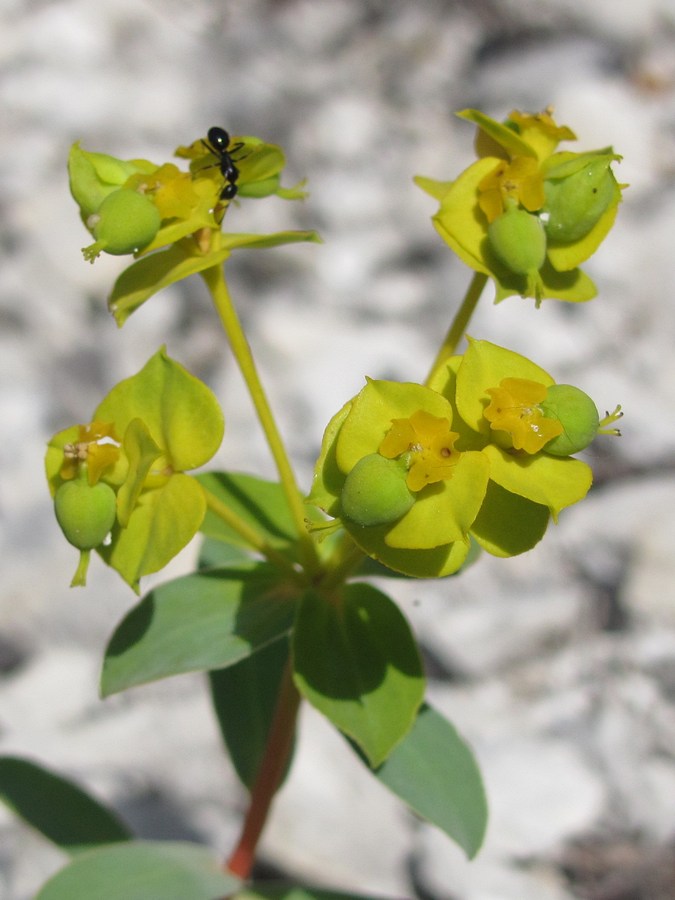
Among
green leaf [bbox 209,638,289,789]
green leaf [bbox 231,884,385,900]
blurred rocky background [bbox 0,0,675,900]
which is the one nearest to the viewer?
green leaf [bbox 231,884,385,900]

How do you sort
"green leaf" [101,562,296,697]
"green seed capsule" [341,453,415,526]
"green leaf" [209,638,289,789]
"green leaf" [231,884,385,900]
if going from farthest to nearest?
"green leaf" [209,638,289,789]
"green leaf" [231,884,385,900]
"green leaf" [101,562,296,697]
"green seed capsule" [341,453,415,526]

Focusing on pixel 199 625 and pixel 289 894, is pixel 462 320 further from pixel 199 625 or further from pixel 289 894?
pixel 289 894

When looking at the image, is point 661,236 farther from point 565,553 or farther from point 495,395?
point 495,395

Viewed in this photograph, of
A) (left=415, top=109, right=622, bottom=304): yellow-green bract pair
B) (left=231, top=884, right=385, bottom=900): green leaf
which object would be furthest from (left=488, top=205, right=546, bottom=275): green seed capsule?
(left=231, top=884, right=385, bottom=900): green leaf

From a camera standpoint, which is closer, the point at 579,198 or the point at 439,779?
the point at 579,198

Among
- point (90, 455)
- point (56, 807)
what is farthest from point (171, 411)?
point (56, 807)

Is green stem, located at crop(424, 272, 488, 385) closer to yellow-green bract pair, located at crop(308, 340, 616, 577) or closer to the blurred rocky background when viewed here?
yellow-green bract pair, located at crop(308, 340, 616, 577)

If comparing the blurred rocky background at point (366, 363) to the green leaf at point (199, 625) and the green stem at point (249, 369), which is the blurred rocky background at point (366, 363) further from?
the green stem at point (249, 369)
